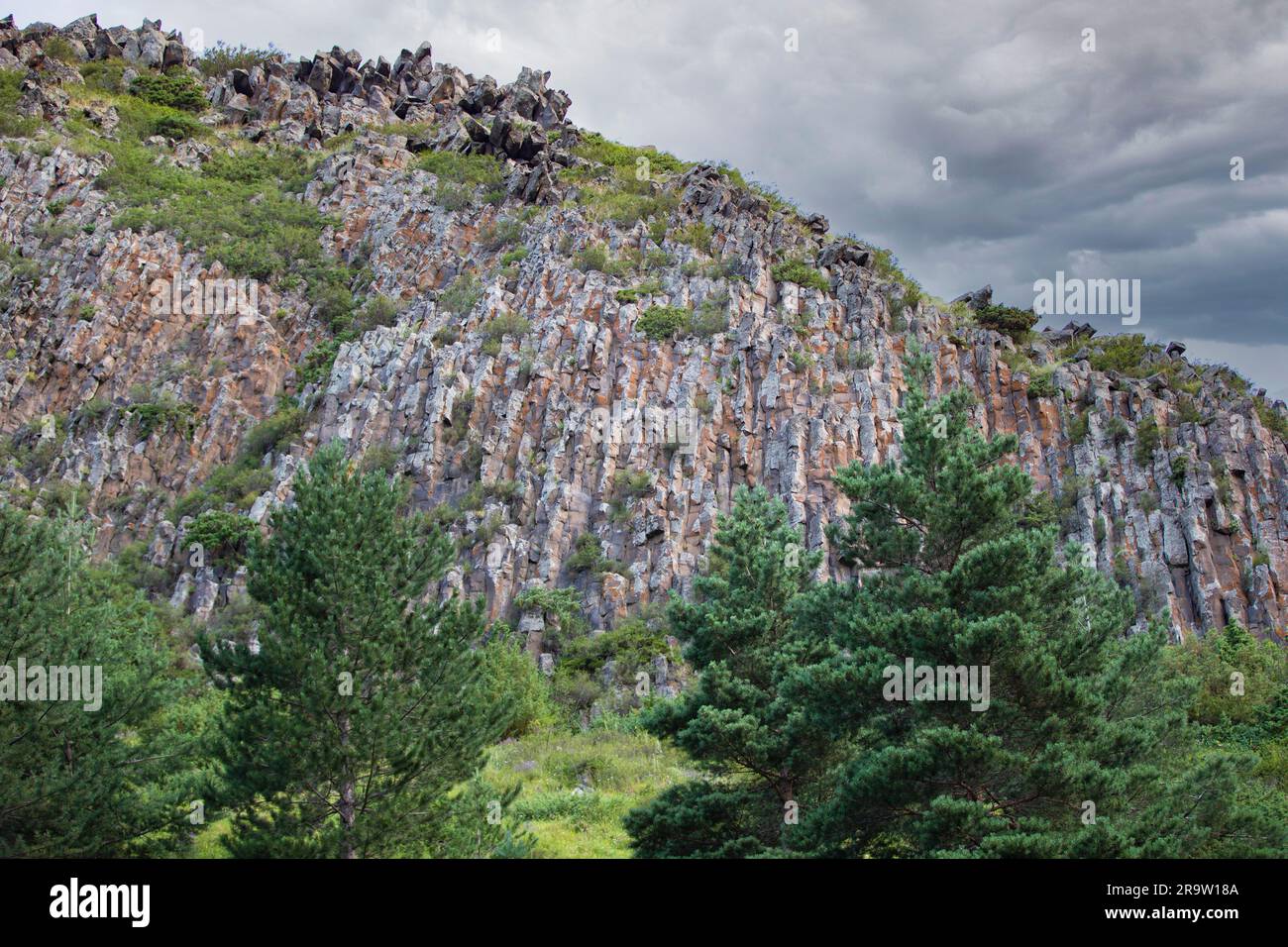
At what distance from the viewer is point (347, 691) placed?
14047 mm

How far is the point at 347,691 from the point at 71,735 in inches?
275

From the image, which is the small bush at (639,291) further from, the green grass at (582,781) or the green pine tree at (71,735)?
the green pine tree at (71,735)

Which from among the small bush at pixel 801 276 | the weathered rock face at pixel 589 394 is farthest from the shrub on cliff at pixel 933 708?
the small bush at pixel 801 276

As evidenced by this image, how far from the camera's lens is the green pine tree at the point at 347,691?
13938 millimetres

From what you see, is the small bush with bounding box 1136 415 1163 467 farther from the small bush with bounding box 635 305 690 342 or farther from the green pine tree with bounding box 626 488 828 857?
the green pine tree with bounding box 626 488 828 857

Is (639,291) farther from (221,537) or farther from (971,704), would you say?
(971,704)

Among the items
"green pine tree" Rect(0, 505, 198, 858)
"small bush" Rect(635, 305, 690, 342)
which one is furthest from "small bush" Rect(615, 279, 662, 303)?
"green pine tree" Rect(0, 505, 198, 858)

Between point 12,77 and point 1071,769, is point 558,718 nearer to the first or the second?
point 1071,769

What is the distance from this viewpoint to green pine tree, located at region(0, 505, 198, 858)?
1552cm

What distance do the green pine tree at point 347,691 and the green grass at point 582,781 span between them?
17.0 ft

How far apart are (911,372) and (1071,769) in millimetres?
7694

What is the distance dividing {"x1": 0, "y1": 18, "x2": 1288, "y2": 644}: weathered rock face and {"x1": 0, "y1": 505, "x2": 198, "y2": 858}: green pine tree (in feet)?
66.1

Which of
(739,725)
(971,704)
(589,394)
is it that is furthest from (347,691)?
(589,394)

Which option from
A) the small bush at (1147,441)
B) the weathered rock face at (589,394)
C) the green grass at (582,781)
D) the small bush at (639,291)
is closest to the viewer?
the green grass at (582,781)
